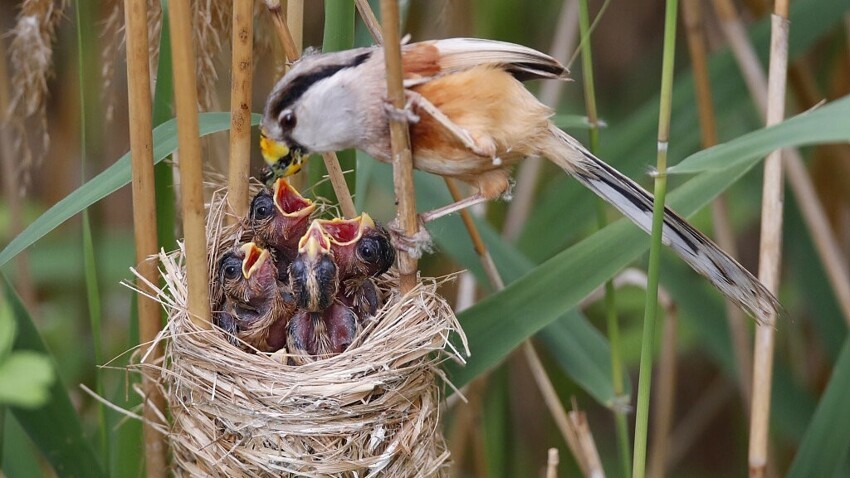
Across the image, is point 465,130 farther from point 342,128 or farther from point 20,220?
point 20,220

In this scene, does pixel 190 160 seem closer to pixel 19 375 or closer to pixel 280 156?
pixel 280 156

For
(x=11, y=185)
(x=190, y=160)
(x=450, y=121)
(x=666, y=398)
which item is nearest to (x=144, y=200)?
(x=190, y=160)

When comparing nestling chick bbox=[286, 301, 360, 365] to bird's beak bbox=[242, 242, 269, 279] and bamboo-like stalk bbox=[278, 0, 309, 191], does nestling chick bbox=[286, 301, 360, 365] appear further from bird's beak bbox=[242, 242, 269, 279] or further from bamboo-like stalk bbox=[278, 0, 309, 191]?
bamboo-like stalk bbox=[278, 0, 309, 191]

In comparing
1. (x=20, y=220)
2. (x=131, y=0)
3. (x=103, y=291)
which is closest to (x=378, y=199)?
(x=103, y=291)

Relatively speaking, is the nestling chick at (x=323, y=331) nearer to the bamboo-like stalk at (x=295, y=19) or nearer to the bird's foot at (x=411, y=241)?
the bird's foot at (x=411, y=241)

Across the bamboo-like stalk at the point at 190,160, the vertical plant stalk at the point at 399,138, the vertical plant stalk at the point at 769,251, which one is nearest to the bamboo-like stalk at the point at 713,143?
the vertical plant stalk at the point at 769,251

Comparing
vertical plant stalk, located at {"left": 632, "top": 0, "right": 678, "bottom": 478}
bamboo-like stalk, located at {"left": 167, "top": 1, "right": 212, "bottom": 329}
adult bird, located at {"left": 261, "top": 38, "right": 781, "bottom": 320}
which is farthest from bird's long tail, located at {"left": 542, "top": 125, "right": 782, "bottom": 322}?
bamboo-like stalk, located at {"left": 167, "top": 1, "right": 212, "bottom": 329}
